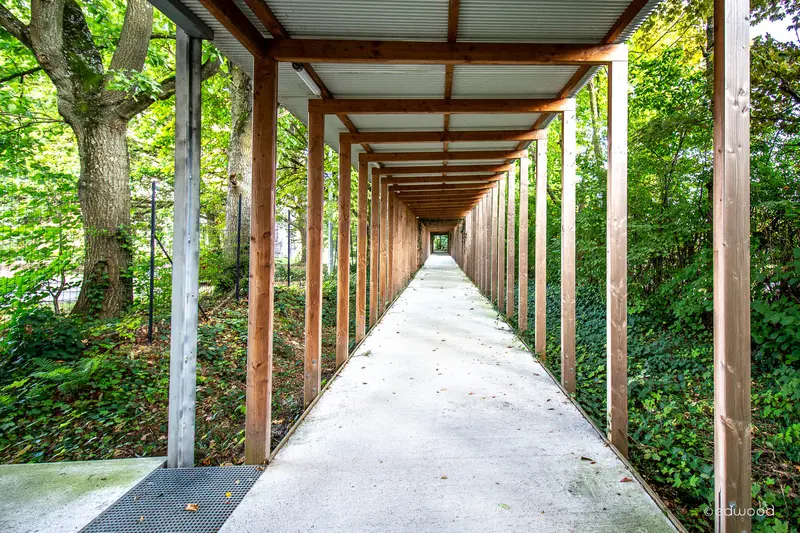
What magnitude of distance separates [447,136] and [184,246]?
388cm

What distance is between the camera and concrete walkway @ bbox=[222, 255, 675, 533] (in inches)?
83.1

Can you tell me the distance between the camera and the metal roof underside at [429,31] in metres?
2.57

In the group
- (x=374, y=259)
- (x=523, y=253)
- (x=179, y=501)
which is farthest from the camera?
(x=374, y=259)

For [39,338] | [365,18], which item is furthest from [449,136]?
[39,338]

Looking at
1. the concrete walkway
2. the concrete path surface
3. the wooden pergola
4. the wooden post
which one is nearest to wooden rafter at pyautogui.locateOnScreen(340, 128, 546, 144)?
the wooden pergola

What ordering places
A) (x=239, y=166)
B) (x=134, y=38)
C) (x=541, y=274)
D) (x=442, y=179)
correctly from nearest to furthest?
(x=541, y=274), (x=134, y=38), (x=239, y=166), (x=442, y=179)

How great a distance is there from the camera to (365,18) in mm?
2666

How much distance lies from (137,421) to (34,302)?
210 cm

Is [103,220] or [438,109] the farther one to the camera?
[103,220]

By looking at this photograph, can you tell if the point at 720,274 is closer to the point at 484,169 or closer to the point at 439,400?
the point at 439,400

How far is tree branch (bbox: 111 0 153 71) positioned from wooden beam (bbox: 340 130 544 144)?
10.5ft

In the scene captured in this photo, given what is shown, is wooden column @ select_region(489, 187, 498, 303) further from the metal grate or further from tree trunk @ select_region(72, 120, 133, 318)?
the metal grate

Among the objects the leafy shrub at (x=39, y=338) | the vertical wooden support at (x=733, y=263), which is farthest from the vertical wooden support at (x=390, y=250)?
the vertical wooden support at (x=733, y=263)

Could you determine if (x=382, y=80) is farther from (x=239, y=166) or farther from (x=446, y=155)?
(x=239, y=166)
